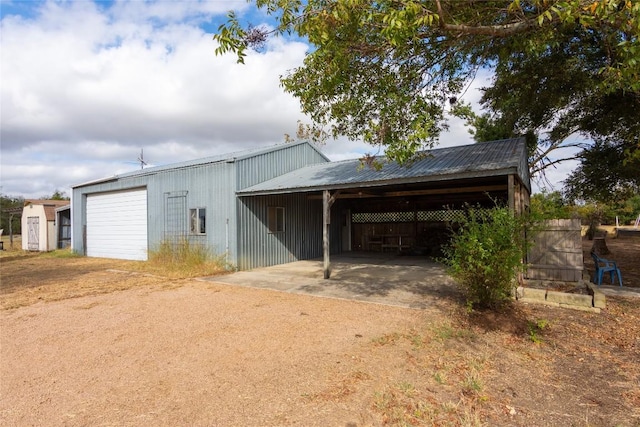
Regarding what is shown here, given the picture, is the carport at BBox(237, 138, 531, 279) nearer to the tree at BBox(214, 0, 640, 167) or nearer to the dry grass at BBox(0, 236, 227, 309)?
the tree at BBox(214, 0, 640, 167)

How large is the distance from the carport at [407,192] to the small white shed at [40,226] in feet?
51.2

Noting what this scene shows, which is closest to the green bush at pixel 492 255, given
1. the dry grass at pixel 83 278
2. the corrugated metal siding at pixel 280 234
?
the dry grass at pixel 83 278

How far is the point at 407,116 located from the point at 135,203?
11.9m

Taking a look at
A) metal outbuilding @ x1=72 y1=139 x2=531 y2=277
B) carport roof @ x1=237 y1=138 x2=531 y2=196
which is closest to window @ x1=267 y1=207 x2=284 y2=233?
metal outbuilding @ x1=72 y1=139 x2=531 y2=277

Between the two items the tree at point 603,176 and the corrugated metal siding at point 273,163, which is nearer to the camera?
the tree at point 603,176

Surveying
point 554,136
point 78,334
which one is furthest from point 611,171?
point 78,334

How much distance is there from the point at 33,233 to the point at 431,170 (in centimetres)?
2294

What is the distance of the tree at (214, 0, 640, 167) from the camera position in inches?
183

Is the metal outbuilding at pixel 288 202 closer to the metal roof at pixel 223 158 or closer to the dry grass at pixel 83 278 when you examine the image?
the metal roof at pixel 223 158

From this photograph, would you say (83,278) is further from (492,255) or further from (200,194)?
(492,255)

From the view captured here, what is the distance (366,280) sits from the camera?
361 inches

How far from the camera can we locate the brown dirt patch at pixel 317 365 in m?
3.11

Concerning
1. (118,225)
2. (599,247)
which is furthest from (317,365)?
(118,225)

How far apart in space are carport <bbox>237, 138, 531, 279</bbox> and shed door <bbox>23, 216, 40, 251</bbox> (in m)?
16.6
